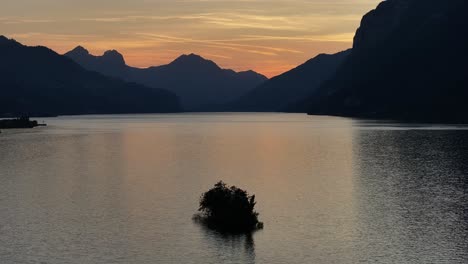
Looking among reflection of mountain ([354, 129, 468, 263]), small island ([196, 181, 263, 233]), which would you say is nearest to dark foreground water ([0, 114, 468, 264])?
Result: reflection of mountain ([354, 129, 468, 263])

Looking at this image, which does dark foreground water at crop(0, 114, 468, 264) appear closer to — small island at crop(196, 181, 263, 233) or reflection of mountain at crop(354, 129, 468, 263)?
reflection of mountain at crop(354, 129, 468, 263)

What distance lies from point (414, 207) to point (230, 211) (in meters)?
27.0

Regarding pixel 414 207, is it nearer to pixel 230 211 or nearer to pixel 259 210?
pixel 259 210

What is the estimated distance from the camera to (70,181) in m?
119

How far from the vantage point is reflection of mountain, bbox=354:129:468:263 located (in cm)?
6600

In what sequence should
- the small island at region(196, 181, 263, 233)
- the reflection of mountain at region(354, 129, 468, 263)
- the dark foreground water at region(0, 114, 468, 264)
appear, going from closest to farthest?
the dark foreground water at region(0, 114, 468, 264), the reflection of mountain at region(354, 129, 468, 263), the small island at region(196, 181, 263, 233)

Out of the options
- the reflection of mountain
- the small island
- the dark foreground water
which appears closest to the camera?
the dark foreground water

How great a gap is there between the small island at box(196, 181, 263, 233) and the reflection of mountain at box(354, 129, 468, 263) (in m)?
13.2

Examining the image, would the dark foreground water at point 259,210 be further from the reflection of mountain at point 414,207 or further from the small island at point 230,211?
the small island at point 230,211

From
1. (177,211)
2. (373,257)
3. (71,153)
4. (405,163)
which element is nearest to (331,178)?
(405,163)

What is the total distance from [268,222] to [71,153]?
4460 inches

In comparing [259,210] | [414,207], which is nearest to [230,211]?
[259,210]

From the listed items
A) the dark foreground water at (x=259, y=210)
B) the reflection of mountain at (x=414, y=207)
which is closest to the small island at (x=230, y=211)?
the dark foreground water at (x=259, y=210)

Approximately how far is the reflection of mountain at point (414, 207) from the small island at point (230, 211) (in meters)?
13.2
